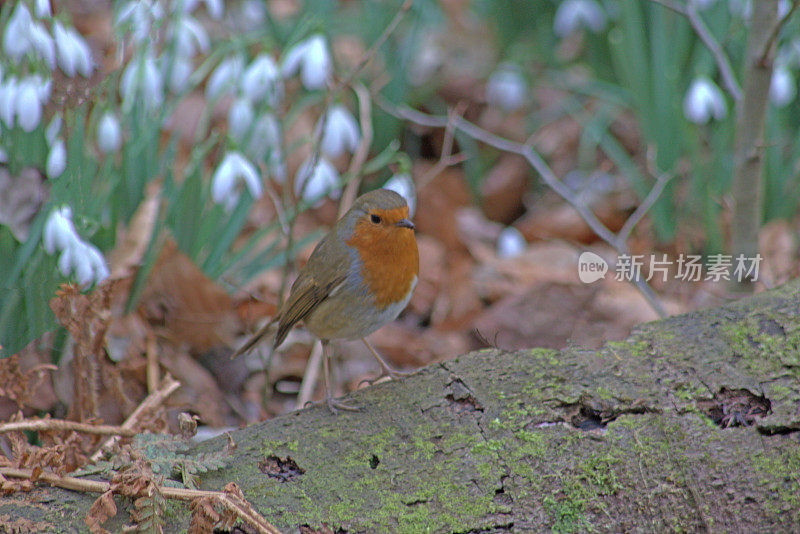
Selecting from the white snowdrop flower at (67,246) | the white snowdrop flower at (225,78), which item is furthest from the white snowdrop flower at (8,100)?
the white snowdrop flower at (225,78)

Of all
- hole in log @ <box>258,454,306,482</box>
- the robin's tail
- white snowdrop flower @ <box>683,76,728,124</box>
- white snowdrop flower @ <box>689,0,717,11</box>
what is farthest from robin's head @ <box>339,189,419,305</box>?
white snowdrop flower @ <box>689,0,717,11</box>

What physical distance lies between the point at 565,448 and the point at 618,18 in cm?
403

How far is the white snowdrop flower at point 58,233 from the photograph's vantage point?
1976mm

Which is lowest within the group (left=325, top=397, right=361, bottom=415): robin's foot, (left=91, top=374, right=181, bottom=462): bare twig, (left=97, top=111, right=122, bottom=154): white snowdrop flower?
(left=91, top=374, right=181, bottom=462): bare twig

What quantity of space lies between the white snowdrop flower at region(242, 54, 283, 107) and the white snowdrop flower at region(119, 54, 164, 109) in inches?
12.7

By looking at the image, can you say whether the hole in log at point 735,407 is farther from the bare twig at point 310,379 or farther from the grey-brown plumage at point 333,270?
the bare twig at point 310,379

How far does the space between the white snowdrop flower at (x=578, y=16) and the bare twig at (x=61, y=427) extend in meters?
3.83

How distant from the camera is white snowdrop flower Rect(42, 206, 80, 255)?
198cm

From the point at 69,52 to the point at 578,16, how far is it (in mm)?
3265

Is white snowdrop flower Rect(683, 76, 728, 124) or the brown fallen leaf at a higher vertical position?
white snowdrop flower Rect(683, 76, 728, 124)

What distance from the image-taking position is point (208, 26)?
6.31m

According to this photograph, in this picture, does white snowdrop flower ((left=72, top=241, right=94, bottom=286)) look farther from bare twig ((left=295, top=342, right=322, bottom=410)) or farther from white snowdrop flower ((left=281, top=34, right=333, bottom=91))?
white snowdrop flower ((left=281, top=34, right=333, bottom=91))

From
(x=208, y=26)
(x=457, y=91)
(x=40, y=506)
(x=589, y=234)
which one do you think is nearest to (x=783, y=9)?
(x=589, y=234)

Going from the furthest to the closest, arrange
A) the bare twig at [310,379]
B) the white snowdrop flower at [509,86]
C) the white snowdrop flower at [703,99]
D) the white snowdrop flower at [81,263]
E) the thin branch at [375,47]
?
the white snowdrop flower at [509,86] < the white snowdrop flower at [703,99] < the bare twig at [310,379] < the thin branch at [375,47] < the white snowdrop flower at [81,263]
